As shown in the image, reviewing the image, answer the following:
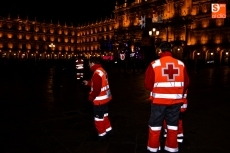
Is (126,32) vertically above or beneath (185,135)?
above

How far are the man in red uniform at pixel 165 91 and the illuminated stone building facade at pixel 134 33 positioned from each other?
12139mm

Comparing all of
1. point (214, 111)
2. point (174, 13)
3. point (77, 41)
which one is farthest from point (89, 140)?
point (77, 41)

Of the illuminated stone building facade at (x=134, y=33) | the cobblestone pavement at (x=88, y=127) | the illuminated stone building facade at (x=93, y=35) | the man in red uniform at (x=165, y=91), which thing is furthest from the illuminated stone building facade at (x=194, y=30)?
the man in red uniform at (x=165, y=91)

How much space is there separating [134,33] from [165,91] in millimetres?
62686

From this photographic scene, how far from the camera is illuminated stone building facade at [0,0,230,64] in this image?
46.4 m

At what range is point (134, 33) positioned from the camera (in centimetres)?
6525

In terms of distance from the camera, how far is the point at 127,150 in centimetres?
432

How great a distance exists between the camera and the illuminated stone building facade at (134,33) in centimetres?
4644

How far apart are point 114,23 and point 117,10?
6777 mm

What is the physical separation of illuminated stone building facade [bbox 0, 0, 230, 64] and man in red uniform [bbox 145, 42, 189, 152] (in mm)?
12139

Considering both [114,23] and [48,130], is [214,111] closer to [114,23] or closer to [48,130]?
[48,130]

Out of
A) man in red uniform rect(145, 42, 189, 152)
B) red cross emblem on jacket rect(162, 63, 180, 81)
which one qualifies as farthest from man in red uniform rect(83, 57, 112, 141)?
red cross emblem on jacket rect(162, 63, 180, 81)

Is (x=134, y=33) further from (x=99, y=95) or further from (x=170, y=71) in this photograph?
(x=170, y=71)
